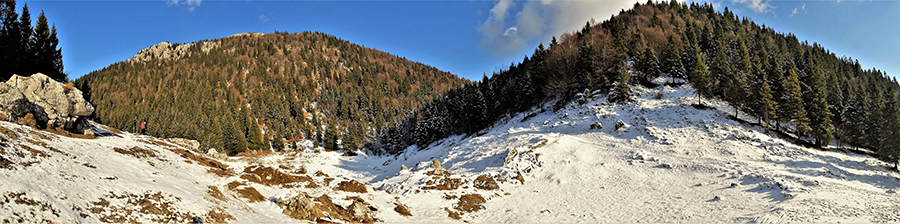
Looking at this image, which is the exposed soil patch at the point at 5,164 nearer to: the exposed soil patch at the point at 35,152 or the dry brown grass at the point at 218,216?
the exposed soil patch at the point at 35,152

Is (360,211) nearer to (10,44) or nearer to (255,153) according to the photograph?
(10,44)

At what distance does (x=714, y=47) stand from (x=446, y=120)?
59.9m

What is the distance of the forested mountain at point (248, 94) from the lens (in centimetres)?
8606

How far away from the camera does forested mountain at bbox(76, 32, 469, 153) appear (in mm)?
86062

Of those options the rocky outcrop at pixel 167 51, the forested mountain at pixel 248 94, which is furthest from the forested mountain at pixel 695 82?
the rocky outcrop at pixel 167 51

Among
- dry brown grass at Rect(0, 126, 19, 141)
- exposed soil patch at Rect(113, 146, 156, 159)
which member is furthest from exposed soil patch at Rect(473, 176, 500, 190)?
dry brown grass at Rect(0, 126, 19, 141)

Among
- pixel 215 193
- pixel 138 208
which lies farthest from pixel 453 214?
pixel 138 208

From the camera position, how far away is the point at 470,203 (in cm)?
2423

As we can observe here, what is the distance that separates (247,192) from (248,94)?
14090cm

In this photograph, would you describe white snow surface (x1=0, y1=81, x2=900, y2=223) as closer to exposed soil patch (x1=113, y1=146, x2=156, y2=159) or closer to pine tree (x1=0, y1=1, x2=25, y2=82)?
exposed soil patch (x1=113, y1=146, x2=156, y2=159)

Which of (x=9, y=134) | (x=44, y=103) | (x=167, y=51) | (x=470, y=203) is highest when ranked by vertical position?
(x=167, y=51)

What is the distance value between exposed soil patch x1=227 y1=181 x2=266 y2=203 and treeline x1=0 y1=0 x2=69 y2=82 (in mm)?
34834

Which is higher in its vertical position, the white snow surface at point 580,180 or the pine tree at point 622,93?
the pine tree at point 622,93

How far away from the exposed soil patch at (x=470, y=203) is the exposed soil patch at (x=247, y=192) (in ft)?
38.1
